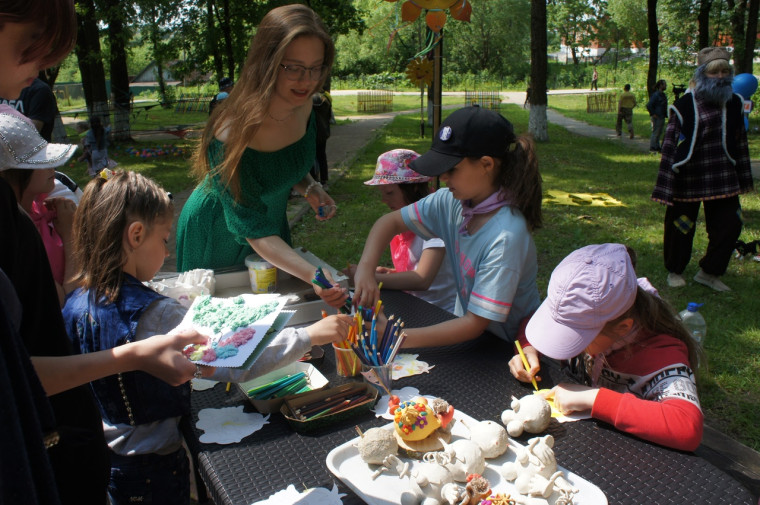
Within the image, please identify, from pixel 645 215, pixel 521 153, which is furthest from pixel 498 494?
pixel 645 215

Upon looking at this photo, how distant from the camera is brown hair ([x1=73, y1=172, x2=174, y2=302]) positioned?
1.42 meters

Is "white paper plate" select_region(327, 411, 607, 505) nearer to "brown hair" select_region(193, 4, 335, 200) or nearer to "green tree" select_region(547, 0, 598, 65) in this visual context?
"brown hair" select_region(193, 4, 335, 200)

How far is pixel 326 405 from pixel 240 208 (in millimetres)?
901

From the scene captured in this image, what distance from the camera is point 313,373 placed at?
163cm

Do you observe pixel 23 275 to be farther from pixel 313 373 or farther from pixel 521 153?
pixel 521 153

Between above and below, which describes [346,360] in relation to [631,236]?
above

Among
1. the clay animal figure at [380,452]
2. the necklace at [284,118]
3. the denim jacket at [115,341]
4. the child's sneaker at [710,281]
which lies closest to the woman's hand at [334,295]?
the denim jacket at [115,341]

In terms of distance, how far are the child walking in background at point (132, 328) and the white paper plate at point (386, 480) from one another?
0.97 ft

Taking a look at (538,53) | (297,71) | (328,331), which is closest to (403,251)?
(297,71)

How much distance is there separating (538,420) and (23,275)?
111 cm

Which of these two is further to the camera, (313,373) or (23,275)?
(313,373)

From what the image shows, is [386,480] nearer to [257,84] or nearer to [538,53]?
[257,84]

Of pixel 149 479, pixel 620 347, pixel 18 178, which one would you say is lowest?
pixel 149 479

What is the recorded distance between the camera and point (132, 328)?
4.51 ft
